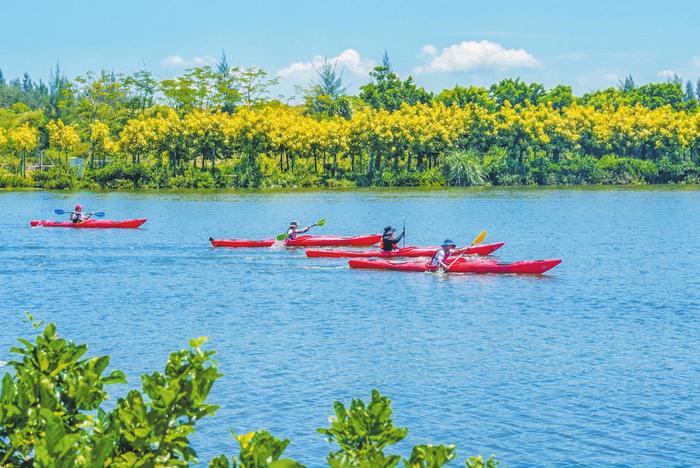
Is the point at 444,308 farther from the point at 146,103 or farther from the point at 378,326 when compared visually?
the point at 146,103

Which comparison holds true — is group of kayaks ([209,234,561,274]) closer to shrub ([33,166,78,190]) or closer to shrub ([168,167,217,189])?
shrub ([168,167,217,189])

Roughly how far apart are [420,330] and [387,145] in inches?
3368

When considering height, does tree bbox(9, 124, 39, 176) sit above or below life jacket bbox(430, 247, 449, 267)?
above

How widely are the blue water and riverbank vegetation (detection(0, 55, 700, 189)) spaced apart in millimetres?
52066

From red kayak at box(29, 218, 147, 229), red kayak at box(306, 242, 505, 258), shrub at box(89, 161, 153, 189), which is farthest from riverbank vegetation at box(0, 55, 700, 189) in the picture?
red kayak at box(306, 242, 505, 258)

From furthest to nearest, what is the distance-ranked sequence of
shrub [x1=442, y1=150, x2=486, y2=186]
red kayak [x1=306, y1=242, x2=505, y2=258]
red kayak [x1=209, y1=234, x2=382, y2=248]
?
shrub [x1=442, y1=150, x2=486, y2=186] → red kayak [x1=209, y1=234, x2=382, y2=248] → red kayak [x1=306, y1=242, x2=505, y2=258]

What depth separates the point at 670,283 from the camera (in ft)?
127

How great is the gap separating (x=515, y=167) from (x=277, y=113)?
29706 millimetres

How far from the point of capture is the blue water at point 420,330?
19172mm

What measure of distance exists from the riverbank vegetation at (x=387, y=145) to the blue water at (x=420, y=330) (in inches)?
2050

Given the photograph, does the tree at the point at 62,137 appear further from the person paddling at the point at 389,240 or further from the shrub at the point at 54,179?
the person paddling at the point at 389,240

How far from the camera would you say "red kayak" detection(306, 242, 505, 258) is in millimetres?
44062

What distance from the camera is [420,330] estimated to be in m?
28.8

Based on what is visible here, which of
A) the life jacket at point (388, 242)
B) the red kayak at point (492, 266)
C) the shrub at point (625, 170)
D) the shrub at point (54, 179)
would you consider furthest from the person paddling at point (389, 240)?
the shrub at point (625, 170)
